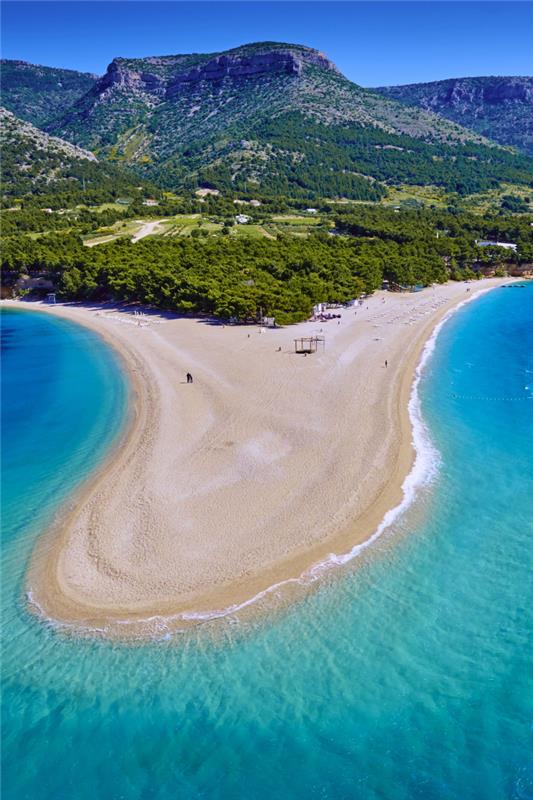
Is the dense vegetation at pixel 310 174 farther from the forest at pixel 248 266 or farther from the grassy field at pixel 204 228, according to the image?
the forest at pixel 248 266

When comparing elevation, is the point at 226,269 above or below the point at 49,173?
below

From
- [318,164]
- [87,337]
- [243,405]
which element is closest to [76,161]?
[318,164]

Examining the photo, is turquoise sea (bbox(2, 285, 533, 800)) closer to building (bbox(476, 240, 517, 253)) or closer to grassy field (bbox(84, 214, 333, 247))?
grassy field (bbox(84, 214, 333, 247))

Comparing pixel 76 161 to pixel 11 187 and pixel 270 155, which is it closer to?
pixel 11 187

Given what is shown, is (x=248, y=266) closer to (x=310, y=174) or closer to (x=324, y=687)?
(x=324, y=687)

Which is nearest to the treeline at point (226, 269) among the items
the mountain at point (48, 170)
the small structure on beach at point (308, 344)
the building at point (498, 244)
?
the small structure on beach at point (308, 344)

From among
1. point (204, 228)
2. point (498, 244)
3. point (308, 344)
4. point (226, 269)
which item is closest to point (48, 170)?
point (204, 228)

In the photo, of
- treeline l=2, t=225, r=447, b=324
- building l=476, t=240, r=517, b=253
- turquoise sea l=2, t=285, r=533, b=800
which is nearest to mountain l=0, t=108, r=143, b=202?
treeline l=2, t=225, r=447, b=324
